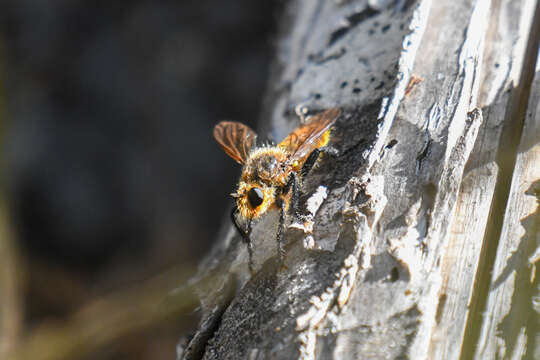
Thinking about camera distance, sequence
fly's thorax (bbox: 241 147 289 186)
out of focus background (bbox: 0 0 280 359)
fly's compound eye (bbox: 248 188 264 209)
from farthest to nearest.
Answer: out of focus background (bbox: 0 0 280 359) → fly's thorax (bbox: 241 147 289 186) → fly's compound eye (bbox: 248 188 264 209)

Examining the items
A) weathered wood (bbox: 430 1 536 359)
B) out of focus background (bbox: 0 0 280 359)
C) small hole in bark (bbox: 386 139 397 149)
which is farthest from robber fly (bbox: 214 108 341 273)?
out of focus background (bbox: 0 0 280 359)

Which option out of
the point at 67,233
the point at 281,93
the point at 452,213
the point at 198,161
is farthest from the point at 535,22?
the point at 67,233

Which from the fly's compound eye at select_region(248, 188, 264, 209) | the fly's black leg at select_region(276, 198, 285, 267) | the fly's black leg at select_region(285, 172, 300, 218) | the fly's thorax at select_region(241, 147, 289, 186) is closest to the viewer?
the fly's black leg at select_region(276, 198, 285, 267)

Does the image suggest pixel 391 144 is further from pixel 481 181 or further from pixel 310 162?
pixel 310 162

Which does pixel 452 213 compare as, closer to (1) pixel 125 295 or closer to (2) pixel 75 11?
(1) pixel 125 295

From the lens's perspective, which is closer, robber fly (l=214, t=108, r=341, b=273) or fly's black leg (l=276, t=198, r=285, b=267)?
fly's black leg (l=276, t=198, r=285, b=267)

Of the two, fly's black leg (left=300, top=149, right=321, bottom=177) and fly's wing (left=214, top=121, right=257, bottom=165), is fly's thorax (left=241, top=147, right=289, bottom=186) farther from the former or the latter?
fly's wing (left=214, top=121, right=257, bottom=165)
